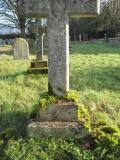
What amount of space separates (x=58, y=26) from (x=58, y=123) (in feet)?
5.61

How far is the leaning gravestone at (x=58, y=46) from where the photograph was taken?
692cm

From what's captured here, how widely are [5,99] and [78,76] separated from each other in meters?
3.26

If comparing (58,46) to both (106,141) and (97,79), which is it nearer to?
(106,141)

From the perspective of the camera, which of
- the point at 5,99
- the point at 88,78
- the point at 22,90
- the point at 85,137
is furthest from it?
the point at 88,78

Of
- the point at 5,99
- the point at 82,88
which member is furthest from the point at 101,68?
the point at 5,99

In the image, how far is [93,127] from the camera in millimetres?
7066

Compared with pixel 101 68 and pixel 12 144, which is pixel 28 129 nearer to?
pixel 12 144

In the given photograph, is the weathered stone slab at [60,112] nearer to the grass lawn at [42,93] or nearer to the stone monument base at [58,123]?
the stone monument base at [58,123]

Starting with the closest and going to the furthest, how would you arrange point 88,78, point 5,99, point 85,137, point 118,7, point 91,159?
point 91,159, point 85,137, point 5,99, point 88,78, point 118,7

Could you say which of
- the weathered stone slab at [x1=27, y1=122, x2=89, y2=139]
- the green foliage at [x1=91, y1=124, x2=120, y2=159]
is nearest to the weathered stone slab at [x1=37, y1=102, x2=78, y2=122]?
the weathered stone slab at [x1=27, y1=122, x2=89, y2=139]

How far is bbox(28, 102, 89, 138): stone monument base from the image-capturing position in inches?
263

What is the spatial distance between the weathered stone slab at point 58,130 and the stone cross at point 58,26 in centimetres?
70

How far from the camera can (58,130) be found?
669cm

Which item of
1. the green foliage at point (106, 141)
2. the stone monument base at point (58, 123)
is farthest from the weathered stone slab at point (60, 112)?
the green foliage at point (106, 141)
